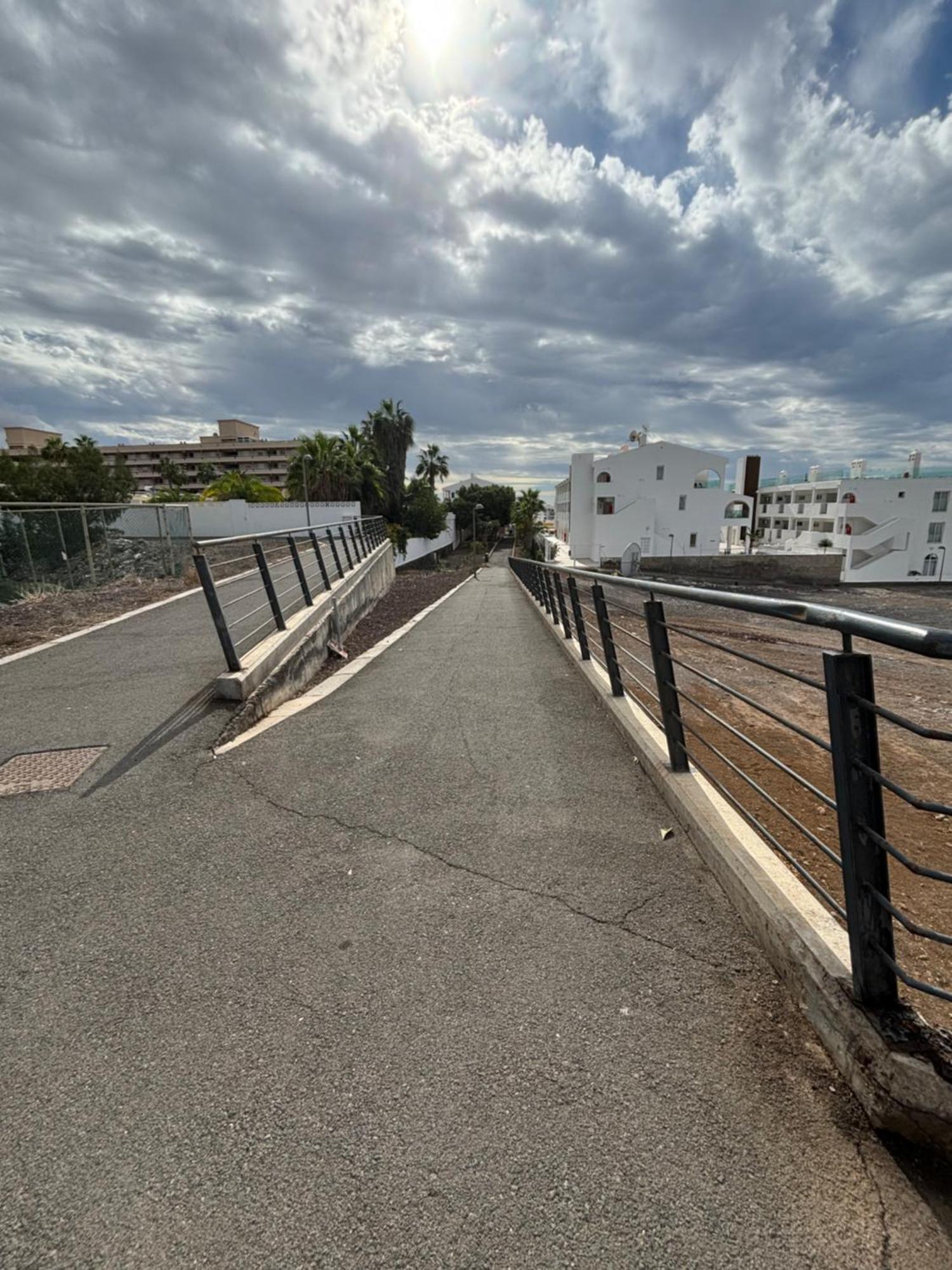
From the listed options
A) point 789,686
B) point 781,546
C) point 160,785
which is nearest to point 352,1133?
point 160,785

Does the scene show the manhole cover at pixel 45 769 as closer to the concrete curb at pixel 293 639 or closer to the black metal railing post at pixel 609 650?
the concrete curb at pixel 293 639

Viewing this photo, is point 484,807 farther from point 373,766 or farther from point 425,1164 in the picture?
point 425,1164

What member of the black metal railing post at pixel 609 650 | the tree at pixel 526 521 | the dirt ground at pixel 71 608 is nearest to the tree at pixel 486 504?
the tree at pixel 526 521

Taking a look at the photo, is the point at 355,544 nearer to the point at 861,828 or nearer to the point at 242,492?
the point at 861,828

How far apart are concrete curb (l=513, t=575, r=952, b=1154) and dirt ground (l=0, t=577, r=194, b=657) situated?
25.4 feet

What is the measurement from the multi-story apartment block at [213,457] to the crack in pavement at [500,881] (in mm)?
96091

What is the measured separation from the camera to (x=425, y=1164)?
1454 mm

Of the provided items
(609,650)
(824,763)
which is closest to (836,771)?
(609,650)

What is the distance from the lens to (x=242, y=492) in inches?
1809

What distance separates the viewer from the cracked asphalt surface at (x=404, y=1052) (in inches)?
52.0

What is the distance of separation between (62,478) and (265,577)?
4844cm

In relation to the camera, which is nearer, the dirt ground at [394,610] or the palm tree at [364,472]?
the dirt ground at [394,610]

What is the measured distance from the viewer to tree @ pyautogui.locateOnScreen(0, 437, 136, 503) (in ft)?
137

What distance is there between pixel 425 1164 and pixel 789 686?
9.60m
